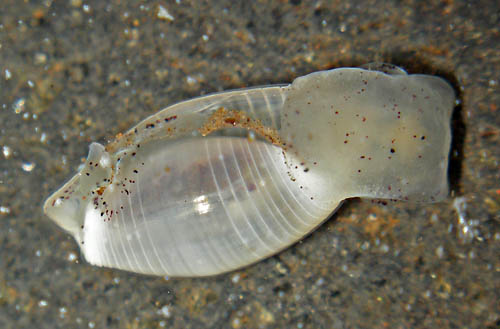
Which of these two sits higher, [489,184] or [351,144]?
[351,144]

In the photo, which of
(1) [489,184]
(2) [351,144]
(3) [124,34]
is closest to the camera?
(2) [351,144]

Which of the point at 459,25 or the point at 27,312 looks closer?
the point at 459,25

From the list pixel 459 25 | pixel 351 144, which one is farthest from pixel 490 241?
pixel 459 25

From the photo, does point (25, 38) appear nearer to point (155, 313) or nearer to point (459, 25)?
point (155, 313)

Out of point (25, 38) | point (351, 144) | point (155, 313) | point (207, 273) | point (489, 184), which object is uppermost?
point (25, 38)


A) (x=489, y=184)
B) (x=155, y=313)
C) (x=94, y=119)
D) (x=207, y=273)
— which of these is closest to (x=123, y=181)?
(x=94, y=119)

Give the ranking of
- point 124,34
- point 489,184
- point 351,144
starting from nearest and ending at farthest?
point 351,144
point 489,184
point 124,34

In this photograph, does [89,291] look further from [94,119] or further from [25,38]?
[25,38]
